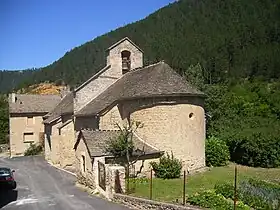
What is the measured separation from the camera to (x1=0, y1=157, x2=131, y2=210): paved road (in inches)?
699

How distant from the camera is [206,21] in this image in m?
118

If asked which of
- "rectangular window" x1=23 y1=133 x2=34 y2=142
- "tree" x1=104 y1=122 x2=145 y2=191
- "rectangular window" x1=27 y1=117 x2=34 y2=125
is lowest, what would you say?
"rectangular window" x1=23 y1=133 x2=34 y2=142

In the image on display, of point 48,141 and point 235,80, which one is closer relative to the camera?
point 48,141

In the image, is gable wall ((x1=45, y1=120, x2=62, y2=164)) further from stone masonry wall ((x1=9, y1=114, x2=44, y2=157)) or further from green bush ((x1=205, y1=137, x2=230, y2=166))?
green bush ((x1=205, y1=137, x2=230, y2=166))

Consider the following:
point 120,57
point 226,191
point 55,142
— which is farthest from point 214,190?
point 55,142

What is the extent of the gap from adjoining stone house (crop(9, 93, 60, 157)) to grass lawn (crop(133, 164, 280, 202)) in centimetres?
2735

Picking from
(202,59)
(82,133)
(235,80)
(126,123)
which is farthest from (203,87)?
(202,59)

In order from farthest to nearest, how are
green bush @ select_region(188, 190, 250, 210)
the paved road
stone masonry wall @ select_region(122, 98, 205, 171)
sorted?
stone masonry wall @ select_region(122, 98, 205, 171), the paved road, green bush @ select_region(188, 190, 250, 210)

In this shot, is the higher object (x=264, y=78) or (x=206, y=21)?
(x=206, y=21)

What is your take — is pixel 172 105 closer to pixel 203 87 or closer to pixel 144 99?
pixel 144 99

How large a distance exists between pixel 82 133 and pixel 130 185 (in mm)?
5156

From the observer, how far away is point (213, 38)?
109 metres

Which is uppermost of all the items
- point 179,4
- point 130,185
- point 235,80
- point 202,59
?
point 179,4

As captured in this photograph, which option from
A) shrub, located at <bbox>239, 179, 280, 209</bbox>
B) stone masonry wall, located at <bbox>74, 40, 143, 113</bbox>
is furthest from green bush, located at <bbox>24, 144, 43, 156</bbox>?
shrub, located at <bbox>239, 179, 280, 209</bbox>
